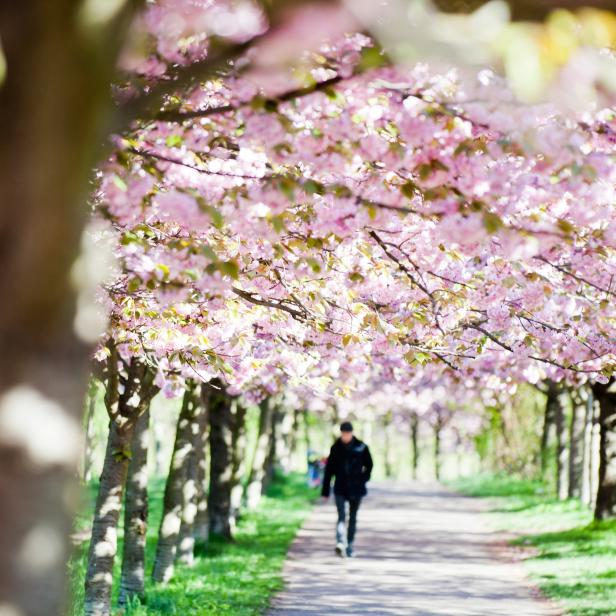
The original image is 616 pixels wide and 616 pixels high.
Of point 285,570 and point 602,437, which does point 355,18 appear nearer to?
point 285,570

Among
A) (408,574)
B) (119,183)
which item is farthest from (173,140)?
(408,574)

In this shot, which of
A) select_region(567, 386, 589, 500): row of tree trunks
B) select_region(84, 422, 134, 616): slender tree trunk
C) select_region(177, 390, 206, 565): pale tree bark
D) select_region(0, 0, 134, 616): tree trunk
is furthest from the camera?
select_region(567, 386, 589, 500): row of tree trunks

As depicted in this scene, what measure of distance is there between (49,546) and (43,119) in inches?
63.7

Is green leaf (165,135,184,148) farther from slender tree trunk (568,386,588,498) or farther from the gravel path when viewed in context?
slender tree trunk (568,386,588,498)

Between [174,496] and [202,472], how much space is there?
3333 mm

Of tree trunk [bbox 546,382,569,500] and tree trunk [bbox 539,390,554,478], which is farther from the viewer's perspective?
A: tree trunk [bbox 539,390,554,478]

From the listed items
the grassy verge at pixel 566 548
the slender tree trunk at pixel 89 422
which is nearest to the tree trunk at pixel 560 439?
the grassy verge at pixel 566 548

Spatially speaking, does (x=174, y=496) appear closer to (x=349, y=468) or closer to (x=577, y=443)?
(x=349, y=468)

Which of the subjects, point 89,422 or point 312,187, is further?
point 89,422

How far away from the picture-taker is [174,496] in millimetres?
16312

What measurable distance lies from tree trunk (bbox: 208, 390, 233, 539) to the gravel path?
146 centimetres

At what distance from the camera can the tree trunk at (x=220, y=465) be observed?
67.1 ft

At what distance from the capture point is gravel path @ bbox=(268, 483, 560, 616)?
12703 mm

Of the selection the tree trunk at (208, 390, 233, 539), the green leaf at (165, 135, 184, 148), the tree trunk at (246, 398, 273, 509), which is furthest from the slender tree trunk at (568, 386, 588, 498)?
the green leaf at (165, 135, 184, 148)
